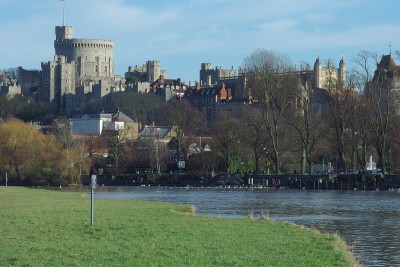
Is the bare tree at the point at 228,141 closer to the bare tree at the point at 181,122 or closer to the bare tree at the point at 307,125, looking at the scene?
the bare tree at the point at 307,125

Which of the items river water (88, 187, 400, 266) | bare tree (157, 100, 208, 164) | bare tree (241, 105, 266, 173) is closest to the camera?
river water (88, 187, 400, 266)

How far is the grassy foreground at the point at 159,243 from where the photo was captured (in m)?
20.9

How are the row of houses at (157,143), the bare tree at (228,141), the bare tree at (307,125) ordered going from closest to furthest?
the bare tree at (307,125), the bare tree at (228,141), the row of houses at (157,143)

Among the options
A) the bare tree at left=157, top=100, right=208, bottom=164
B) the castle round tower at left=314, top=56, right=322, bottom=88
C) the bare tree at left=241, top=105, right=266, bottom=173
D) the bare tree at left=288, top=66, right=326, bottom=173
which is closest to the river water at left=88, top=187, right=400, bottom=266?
the bare tree at left=288, top=66, right=326, bottom=173

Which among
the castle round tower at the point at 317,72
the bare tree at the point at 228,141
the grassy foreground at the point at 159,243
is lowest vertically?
the grassy foreground at the point at 159,243

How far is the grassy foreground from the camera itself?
20.9 m

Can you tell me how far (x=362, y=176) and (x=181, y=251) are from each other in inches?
2484

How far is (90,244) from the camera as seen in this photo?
2355 centimetres

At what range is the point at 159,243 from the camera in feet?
78.9

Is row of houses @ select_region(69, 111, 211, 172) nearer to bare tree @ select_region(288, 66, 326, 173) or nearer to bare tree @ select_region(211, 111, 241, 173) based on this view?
bare tree @ select_region(211, 111, 241, 173)

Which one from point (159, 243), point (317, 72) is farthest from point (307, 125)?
point (317, 72)

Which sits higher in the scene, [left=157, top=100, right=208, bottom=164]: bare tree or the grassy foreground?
[left=157, top=100, right=208, bottom=164]: bare tree

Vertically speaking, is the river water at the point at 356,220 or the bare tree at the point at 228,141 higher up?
the bare tree at the point at 228,141

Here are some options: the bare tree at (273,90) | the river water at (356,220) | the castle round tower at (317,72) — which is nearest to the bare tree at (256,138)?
the bare tree at (273,90)
